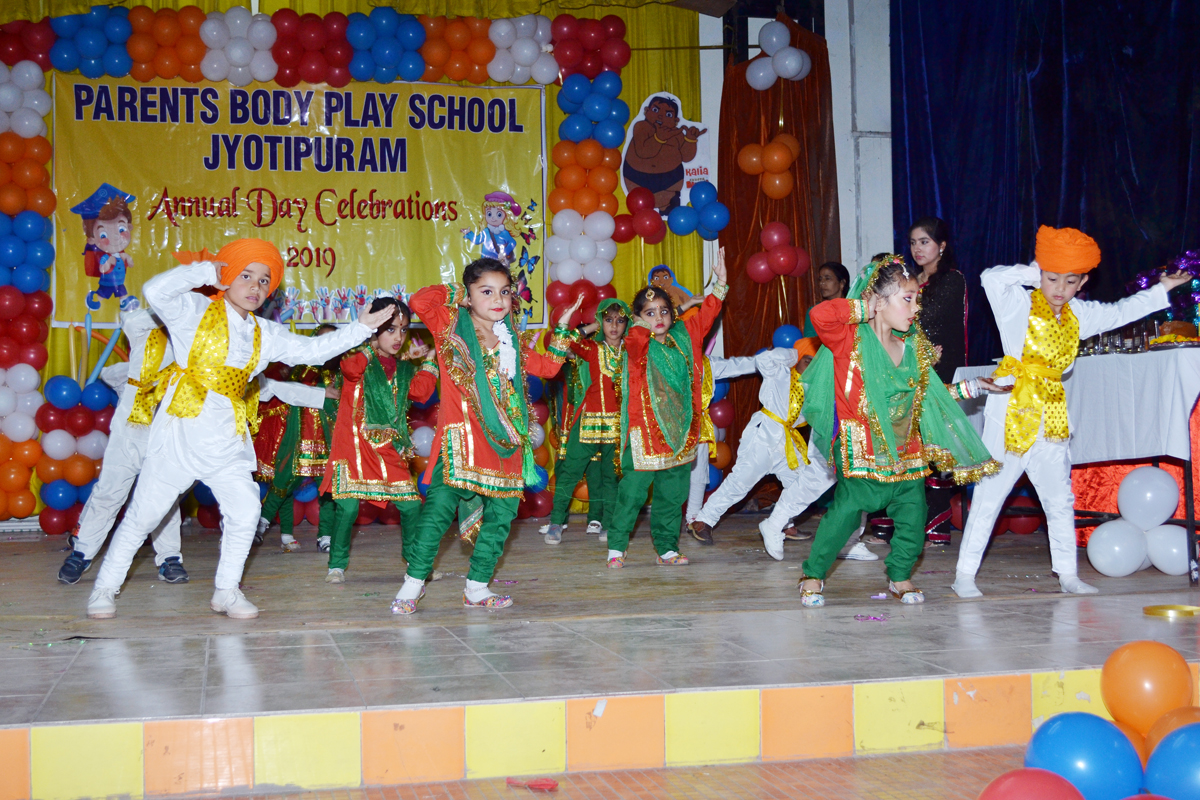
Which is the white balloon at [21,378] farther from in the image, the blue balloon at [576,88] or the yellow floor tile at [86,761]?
the yellow floor tile at [86,761]

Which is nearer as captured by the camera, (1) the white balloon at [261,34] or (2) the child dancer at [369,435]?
(2) the child dancer at [369,435]

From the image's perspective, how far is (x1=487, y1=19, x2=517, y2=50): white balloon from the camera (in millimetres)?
7352

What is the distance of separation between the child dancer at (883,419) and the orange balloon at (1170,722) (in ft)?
5.55

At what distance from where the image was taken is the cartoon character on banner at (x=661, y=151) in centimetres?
775

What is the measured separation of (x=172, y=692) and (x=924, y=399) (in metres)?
2.84

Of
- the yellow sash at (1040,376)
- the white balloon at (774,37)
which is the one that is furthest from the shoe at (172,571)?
the white balloon at (774,37)

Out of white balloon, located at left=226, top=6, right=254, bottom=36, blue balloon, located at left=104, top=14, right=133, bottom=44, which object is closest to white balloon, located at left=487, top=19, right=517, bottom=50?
white balloon, located at left=226, top=6, right=254, bottom=36

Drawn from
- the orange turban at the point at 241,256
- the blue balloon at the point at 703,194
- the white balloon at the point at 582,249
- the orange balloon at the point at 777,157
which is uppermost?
the orange balloon at the point at 777,157

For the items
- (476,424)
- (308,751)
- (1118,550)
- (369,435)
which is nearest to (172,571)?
(369,435)

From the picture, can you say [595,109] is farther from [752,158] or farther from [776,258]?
[776,258]

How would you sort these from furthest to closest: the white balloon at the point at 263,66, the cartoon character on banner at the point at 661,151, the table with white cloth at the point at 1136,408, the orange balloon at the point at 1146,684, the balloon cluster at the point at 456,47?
the cartoon character on banner at the point at 661,151, the balloon cluster at the point at 456,47, the white balloon at the point at 263,66, the table with white cloth at the point at 1136,408, the orange balloon at the point at 1146,684

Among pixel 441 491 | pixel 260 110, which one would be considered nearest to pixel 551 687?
pixel 441 491

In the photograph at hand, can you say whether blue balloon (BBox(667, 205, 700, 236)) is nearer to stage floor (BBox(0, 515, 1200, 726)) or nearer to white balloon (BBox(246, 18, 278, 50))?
white balloon (BBox(246, 18, 278, 50))

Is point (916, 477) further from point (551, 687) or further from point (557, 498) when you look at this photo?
point (557, 498)
